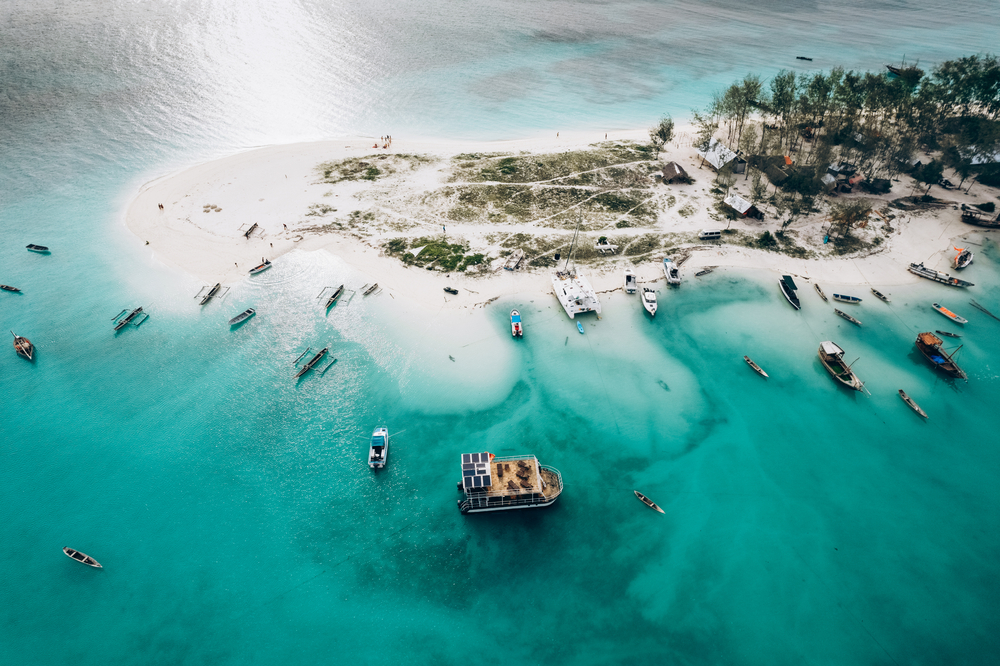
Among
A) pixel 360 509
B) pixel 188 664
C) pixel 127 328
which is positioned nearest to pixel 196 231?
pixel 127 328

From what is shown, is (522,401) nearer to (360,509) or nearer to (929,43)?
(360,509)

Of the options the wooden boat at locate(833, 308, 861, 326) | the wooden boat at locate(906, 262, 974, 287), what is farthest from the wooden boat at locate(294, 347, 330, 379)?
the wooden boat at locate(906, 262, 974, 287)

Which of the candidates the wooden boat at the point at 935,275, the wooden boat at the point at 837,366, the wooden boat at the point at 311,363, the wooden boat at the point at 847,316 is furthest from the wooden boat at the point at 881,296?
the wooden boat at the point at 311,363

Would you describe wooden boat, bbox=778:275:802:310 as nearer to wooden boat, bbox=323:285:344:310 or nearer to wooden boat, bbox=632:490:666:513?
wooden boat, bbox=632:490:666:513

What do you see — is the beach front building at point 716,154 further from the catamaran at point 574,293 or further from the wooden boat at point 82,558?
the wooden boat at point 82,558

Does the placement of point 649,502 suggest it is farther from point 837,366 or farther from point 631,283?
point 631,283

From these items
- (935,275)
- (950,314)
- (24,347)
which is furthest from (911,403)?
(24,347)
